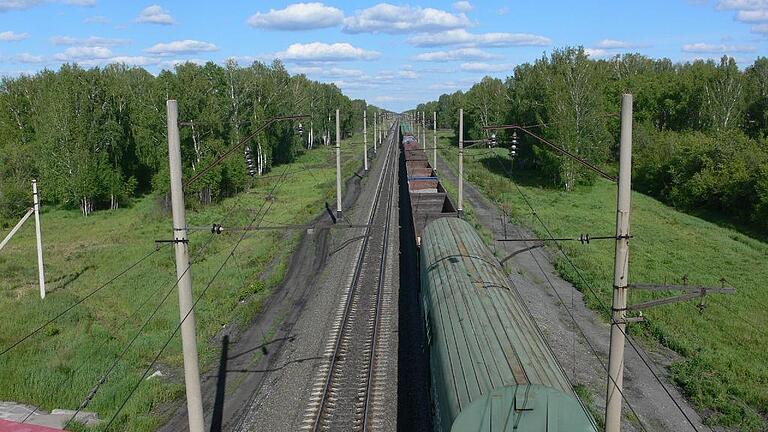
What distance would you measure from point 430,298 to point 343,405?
3.50 metres

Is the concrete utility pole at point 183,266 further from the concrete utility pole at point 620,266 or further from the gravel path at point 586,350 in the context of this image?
the gravel path at point 586,350

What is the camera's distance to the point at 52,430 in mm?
8555

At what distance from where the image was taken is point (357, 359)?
1706 cm

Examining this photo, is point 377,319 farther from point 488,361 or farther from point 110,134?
point 110,134

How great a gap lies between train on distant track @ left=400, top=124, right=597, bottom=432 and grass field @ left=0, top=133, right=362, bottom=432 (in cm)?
729

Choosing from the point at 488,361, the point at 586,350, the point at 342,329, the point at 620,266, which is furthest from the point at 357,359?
the point at 620,266

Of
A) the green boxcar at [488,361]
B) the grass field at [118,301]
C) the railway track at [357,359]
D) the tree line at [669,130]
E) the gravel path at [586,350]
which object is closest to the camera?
the green boxcar at [488,361]

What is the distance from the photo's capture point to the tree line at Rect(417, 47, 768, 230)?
136ft

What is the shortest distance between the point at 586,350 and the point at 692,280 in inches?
389

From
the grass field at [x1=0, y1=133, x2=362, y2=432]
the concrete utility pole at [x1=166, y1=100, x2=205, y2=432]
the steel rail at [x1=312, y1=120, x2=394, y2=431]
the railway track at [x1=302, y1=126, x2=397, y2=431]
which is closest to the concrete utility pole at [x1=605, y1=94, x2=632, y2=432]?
the railway track at [x1=302, y1=126, x2=397, y2=431]

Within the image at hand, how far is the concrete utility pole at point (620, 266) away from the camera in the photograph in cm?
925

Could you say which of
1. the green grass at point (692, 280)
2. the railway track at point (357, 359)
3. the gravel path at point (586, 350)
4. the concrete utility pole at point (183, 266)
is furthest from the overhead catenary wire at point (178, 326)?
the green grass at point (692, 280)

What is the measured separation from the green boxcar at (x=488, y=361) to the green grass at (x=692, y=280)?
6.63m

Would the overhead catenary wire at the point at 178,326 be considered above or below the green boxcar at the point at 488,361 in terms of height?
below
